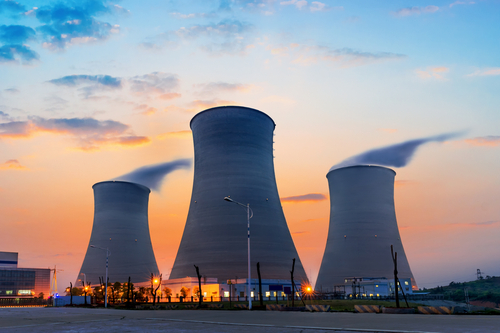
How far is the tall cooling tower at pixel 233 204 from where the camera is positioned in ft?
140

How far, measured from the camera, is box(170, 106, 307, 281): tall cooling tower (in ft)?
140

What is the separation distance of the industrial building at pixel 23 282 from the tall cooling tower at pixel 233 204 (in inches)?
2736

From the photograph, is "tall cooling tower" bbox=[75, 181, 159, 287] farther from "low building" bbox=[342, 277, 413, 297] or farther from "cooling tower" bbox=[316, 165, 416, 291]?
"low building" bbox=[342, 277, 413, 297]

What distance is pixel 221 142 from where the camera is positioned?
4378 cm

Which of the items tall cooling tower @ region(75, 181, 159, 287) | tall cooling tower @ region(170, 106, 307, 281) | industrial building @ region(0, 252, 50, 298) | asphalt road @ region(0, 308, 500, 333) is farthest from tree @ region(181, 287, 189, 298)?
industrial building @ region(0, 252, 50, 298)

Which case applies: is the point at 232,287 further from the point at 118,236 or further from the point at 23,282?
the point at 23,282

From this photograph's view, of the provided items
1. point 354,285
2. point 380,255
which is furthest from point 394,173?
point 354,285

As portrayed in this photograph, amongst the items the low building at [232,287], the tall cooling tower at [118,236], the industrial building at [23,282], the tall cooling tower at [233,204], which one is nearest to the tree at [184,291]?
the low building at [232,287]

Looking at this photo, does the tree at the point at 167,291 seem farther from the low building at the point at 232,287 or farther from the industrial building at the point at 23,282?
the industrial building at the point at 23,282

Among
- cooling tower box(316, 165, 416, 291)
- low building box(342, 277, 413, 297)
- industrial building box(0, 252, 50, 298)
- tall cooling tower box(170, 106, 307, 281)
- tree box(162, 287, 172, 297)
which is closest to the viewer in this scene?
tall cooling tower box(170, 106, 307, 281)

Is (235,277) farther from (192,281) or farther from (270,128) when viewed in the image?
(270,128)

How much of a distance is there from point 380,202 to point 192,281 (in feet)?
77.7

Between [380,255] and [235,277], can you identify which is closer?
[235,277]

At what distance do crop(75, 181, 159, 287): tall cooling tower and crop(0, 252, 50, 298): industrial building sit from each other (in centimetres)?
4539
